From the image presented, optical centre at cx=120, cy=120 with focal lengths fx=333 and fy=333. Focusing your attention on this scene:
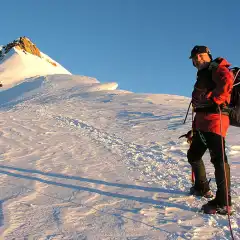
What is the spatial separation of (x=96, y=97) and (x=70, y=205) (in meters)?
17.1

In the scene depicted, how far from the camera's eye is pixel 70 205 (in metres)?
4.02

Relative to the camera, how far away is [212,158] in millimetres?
4004

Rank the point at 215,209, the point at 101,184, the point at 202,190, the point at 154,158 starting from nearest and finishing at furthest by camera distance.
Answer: the point at 215,209 → the point at 202,190 → the point at 101,184 → the point at 154,158

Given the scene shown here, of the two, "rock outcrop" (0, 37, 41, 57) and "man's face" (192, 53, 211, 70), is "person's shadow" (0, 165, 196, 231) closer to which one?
"man's face" (192, 53, 211, 70)

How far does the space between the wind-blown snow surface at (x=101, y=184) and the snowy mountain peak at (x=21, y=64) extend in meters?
35.6

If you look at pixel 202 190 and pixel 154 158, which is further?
pixel 154 158

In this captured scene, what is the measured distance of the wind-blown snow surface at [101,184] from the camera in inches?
133

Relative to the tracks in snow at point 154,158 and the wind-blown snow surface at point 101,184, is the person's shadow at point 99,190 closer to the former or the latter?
the wind-blown snow surface at point 101,184

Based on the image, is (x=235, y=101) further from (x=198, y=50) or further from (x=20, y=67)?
(x=20, y=67)

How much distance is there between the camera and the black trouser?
3.82 meters

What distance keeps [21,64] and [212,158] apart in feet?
173

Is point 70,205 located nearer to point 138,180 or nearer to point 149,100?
point 138,180

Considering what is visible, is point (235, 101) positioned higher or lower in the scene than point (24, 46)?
lower

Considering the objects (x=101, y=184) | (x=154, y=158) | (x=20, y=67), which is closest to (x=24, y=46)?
(x=20, y=67)
